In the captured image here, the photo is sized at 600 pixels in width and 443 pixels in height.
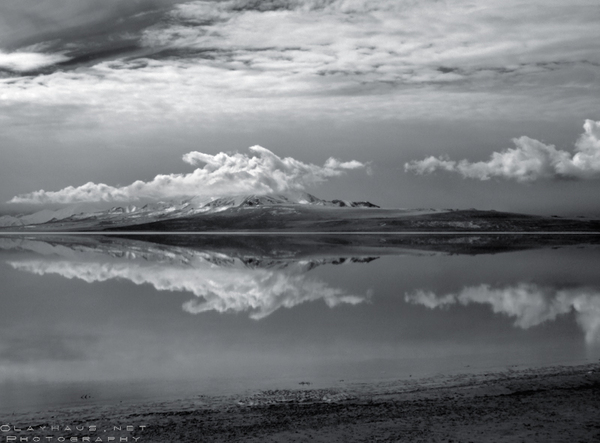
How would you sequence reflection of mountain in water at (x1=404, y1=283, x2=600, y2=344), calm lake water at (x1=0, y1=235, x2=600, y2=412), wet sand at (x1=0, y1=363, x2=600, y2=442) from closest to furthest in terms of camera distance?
1. wet sand at (x1=0, y1=363, x2=600, y2=442)
2. calm lake water at (x1=0, y1=235, x2=600, y2=412)
3. reflection of mountain in water at (x1=404, y1=283, x2=600, y2=344)

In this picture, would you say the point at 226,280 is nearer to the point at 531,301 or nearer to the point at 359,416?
the point at 531,301

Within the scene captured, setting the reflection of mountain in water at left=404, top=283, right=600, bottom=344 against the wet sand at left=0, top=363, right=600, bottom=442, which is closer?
the wet sand at left=0, top=363, right=600, bottom=442

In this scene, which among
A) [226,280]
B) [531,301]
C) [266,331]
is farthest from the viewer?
[226,280]

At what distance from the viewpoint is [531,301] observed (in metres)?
24.1

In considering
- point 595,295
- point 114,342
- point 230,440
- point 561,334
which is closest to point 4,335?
point 114,342

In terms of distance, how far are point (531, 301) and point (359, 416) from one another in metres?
16.6

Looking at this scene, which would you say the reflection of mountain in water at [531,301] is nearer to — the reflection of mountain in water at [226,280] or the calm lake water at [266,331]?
the calm lake water at [266,331]

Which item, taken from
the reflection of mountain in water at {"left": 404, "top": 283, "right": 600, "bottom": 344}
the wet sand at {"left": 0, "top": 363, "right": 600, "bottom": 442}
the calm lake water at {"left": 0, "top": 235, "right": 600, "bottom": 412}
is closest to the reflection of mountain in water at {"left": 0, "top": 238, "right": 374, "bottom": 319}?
the calm lake water at {"left": 0, "top": 235, "right": 600, "bottom": 412}

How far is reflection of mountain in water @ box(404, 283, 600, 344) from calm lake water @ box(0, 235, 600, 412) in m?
0.08

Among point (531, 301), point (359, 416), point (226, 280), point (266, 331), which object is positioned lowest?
point (531, 301)

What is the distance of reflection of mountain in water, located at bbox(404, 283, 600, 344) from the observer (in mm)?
19594

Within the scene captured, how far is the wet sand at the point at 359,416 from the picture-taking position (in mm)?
9031

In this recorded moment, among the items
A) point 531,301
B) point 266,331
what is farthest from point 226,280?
point 531,301

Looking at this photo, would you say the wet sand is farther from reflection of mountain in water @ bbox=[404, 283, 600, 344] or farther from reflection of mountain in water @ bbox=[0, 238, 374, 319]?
reflection of mountain in water @ bbox=[0, 238, 374, 319]
